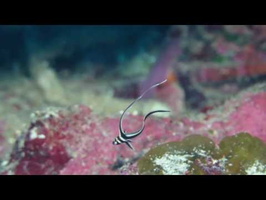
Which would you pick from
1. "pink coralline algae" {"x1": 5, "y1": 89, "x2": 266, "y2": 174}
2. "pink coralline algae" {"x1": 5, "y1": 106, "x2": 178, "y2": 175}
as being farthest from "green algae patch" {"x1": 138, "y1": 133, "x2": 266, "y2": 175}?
"pink coralline algae" {"x1": 5, "y1": 106, "x2": 178, "y2": 175}

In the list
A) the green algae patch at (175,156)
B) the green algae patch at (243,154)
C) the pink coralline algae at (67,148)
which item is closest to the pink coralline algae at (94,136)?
the pink coralline algae at (67,148)

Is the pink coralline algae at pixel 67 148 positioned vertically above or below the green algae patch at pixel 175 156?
above

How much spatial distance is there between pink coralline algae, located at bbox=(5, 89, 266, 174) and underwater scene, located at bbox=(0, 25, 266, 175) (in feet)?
0.03

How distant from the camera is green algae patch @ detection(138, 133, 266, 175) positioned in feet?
8.07

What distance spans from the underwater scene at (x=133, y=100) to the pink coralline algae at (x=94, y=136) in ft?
0.03

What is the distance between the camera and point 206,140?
269cm

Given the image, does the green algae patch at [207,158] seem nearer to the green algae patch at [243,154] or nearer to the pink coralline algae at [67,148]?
the green algae patch at [243,154]

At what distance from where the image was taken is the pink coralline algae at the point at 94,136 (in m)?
3.36

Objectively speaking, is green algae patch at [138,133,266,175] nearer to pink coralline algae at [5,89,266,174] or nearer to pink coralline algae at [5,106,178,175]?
pink coralline algae at [5,89,266,174]
